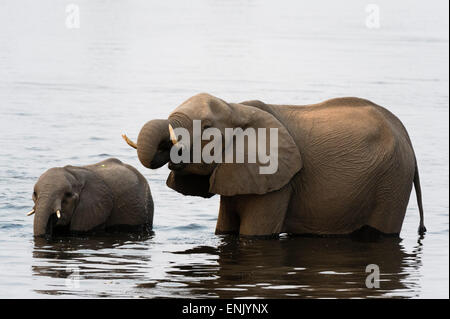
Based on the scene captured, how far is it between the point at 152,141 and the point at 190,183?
1486mm

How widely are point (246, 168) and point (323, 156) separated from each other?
1.04 meters

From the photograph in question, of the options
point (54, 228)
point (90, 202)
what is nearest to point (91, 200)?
point (90, 202)

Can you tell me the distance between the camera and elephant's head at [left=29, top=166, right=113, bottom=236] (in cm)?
1457

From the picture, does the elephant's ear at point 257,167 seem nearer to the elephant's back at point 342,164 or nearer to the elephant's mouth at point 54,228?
the elephant's back at point 342,164

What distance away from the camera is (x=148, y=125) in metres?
13.8

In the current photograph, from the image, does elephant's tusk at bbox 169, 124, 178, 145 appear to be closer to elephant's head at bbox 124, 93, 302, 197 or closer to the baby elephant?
elephant's head at bbox 124, 93, 302, 197

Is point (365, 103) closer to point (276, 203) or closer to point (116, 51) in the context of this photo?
point (276, 203)

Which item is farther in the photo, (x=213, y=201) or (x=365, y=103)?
(x=213, y=201)

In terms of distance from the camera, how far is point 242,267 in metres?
14.2

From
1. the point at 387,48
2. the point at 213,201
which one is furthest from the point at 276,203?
the point at 387,48

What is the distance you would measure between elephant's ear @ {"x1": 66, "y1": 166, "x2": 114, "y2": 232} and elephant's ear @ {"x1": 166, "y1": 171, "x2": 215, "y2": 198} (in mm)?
892

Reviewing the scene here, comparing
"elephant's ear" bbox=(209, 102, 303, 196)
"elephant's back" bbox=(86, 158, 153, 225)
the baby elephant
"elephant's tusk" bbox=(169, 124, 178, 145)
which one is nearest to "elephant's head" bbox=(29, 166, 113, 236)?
the baby elephant

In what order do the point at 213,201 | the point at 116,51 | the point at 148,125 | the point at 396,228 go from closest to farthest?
the point at 148,125, the point at 396,228, the point at 213,201, the point at 116,51

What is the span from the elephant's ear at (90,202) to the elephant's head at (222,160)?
0.89m
